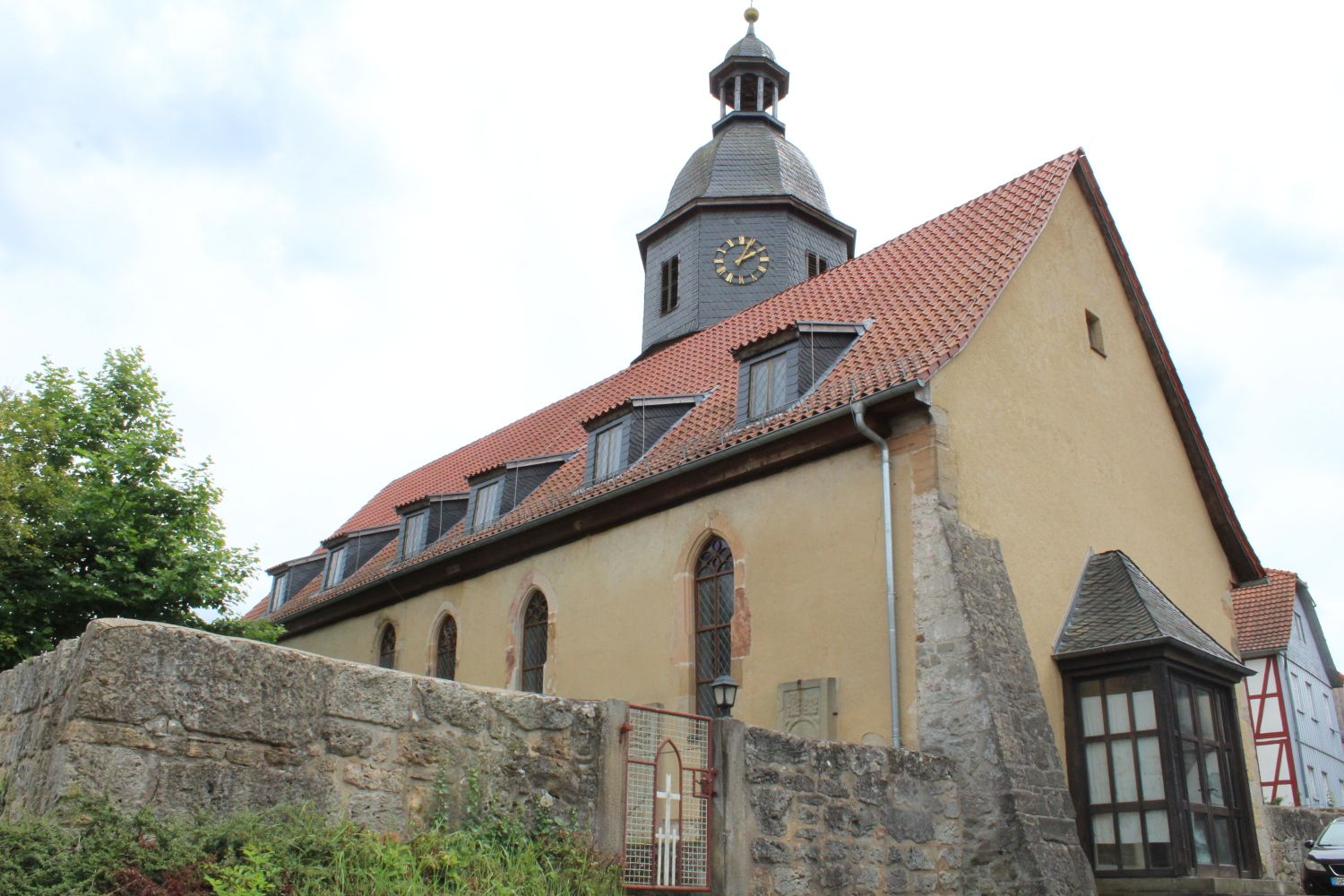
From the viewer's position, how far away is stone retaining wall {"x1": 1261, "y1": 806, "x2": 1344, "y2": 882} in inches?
557

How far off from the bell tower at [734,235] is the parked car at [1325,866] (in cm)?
1328

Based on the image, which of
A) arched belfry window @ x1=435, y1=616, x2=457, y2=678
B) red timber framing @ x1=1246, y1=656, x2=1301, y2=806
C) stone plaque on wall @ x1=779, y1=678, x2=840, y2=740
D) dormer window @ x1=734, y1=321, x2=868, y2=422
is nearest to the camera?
stone plaque on wall @ x1=779, y1=678, x2=840, y2=740

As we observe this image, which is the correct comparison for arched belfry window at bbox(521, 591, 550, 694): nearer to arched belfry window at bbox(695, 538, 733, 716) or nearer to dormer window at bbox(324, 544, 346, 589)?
arched belfry window at bbox(695, 538, 733, 716)

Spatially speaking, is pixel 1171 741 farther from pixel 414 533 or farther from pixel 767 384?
pixel 414 533

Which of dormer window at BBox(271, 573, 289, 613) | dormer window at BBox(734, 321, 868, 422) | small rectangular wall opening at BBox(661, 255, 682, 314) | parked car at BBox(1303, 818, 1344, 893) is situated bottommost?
parked car at BBox(1303, 818, 1344, 893)

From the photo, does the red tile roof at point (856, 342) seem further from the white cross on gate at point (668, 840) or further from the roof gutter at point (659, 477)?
the white cross on gate at point (668, 840)

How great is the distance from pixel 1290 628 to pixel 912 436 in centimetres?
1844

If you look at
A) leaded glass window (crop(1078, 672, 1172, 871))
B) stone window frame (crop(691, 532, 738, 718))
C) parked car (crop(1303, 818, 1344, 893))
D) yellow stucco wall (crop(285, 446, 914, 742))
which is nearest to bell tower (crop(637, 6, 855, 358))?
yellow stucco wall (crop(285, 446, 914, 742))

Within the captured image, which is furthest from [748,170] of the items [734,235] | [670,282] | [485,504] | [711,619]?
[711,619]

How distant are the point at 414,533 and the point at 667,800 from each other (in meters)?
12.8

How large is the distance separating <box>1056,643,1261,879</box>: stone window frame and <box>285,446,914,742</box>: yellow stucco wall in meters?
2.01

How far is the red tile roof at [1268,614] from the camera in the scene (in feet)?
84.2

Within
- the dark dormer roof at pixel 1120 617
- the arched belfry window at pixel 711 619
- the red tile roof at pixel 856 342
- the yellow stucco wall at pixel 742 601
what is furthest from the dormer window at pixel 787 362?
the dark dormer roof at pixel 1120 617

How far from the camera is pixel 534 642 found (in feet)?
52.7
